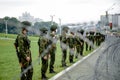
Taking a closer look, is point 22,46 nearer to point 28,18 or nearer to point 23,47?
point 23,47

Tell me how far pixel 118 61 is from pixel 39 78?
3.35 m

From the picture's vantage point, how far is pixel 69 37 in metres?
15.5

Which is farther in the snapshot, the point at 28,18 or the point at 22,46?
the point at 22,46

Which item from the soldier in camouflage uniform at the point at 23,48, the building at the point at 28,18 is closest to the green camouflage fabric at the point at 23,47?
the soldier in camouflage uniform at the point at 23,48

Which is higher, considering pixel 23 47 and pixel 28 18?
pixel 28 18

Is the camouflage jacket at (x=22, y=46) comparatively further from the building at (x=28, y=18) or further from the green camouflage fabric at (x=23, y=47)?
the building at (x=28, y=18)

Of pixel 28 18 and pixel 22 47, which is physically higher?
pixel 28 18

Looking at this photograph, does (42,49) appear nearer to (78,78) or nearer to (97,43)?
(78,78)

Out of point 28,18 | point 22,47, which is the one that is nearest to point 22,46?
point 22,47

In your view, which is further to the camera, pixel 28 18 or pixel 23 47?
pixel 23 47

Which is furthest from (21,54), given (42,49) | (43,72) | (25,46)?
(43,72)

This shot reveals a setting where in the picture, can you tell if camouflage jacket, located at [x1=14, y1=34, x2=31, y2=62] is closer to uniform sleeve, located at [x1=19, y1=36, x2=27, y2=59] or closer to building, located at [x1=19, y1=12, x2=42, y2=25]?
uniform sleeve, located at [x1=19, y1=36, x2=27, y2=59]

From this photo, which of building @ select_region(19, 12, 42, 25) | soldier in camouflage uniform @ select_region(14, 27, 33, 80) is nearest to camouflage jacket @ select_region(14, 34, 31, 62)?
soldier in camouflage uniform @ select_region(14, 27, 33, 80)

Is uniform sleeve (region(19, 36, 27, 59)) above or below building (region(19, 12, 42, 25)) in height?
below
